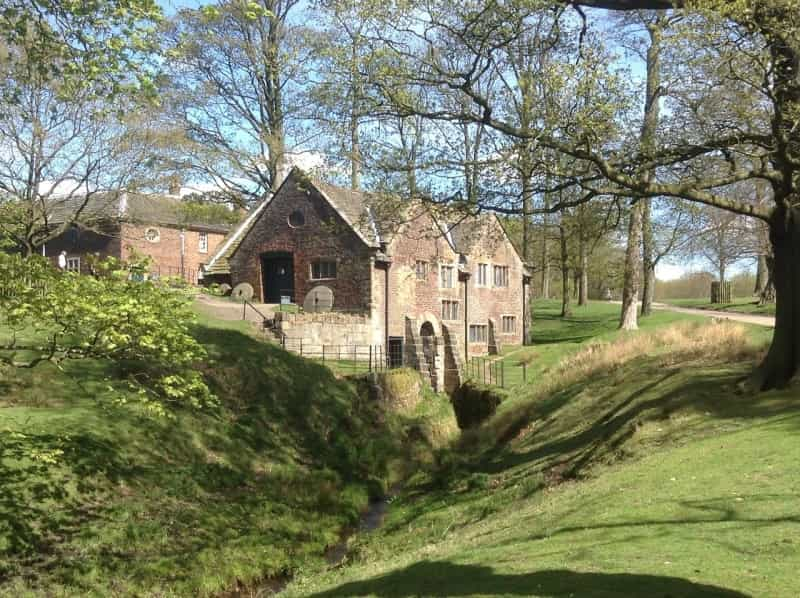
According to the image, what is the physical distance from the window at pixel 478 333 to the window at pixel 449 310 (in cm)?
200

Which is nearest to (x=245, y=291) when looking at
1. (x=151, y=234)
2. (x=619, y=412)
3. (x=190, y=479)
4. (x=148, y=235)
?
(x=151, y=234)

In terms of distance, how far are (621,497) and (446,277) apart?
3096cm

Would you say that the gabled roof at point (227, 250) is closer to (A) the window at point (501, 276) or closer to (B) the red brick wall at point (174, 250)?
(B) the red brick wall at point (174, 250)

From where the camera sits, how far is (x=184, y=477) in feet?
57.7

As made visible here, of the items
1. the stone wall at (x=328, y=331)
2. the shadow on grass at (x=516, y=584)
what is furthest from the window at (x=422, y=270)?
the shadow on grass at (x=516, y=584)

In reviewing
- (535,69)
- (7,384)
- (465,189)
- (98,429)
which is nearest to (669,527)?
(465,189)

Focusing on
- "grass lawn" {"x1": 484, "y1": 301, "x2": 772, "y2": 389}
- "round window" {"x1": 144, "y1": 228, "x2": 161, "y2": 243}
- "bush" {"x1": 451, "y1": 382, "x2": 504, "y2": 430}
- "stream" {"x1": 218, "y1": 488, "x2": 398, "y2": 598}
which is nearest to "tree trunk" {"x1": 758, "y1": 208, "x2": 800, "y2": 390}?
"grass lawn" {"x1": 484, "y1": 301, "x2": 772, "y2": 389}

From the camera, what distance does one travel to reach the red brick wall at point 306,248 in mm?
35906

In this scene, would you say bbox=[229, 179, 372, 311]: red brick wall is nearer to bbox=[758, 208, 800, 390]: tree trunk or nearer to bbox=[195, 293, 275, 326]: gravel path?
bbox=[195, 293, 275, 326]: gravel path

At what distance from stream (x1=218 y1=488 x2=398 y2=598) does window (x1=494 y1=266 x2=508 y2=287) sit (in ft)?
84.8

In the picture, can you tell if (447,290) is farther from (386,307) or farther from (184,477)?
(184,477)

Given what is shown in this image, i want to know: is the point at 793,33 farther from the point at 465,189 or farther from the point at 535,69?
the point at 465,189

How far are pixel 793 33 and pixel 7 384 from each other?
19165mm

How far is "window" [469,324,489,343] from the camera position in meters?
44.0
